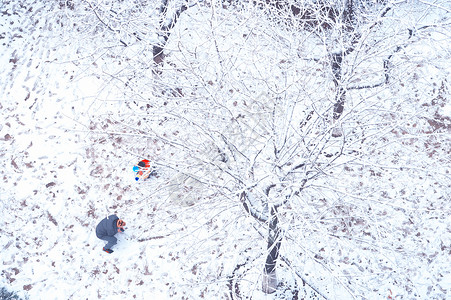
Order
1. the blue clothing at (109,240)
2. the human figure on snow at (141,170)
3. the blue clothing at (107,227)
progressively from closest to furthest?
1. the blue clothing at (107,227)
2. the blue clothing at (109,240)
3. the human figure on snow at (141,170)

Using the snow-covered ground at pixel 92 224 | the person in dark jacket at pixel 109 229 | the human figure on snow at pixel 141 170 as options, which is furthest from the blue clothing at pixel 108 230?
the human figure on snow at pixel 141 170

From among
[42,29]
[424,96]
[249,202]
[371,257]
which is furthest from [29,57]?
[424,96]

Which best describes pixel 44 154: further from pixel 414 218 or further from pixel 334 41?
pixel 414 218

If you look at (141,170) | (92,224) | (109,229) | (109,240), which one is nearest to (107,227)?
(109,229)

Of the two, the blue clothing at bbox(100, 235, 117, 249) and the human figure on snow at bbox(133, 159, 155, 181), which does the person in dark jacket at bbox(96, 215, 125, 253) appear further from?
the human figure on snow at bbox(133, 159, 155, 181)

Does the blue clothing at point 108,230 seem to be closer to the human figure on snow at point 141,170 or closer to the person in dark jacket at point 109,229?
the person in dark jacket at point 109,229
